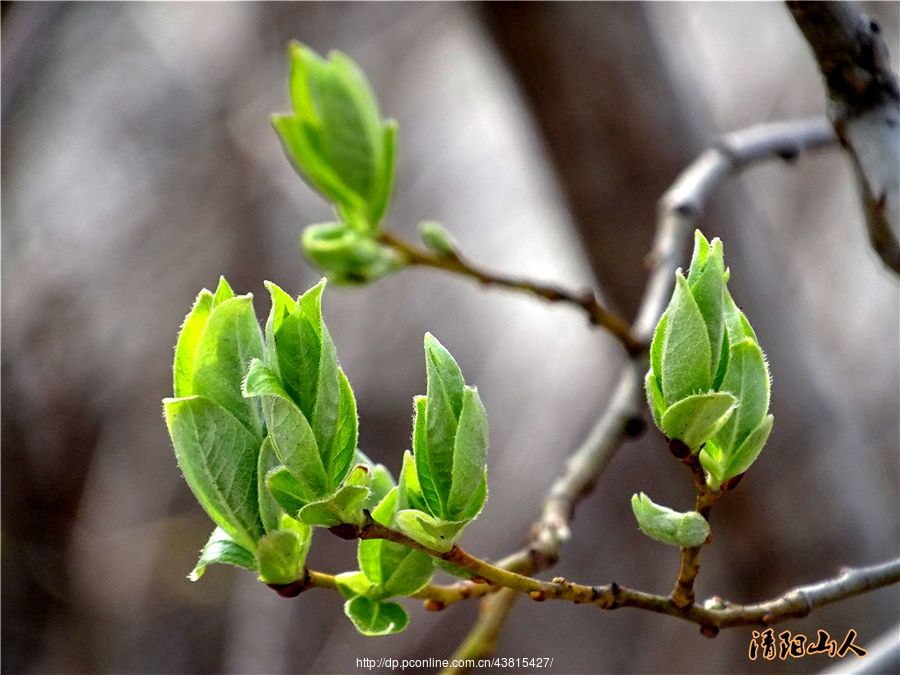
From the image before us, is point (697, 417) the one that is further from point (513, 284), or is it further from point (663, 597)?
point (513, 284)

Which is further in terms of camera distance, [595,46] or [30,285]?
[30,285]

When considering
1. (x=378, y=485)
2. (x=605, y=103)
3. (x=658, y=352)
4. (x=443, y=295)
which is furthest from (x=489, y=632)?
(x=443, y=295)

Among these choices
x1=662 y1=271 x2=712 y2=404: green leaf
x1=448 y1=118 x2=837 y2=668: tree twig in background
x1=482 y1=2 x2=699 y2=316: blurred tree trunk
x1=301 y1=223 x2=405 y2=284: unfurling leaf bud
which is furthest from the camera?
x1=482 y1=2 x2=699 y2=316: blurred tree trunk

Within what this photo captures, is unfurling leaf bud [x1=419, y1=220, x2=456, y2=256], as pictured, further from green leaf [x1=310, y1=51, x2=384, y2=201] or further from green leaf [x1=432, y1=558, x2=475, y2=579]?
green leaf [x1=432, y1=558, x2=475, y2=579]

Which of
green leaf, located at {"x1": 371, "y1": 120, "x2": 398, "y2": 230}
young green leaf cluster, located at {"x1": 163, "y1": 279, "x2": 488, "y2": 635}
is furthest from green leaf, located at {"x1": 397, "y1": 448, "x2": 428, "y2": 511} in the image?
green leaf, located at {"x1": 371, "y1": 120, "x2": 398, "y2": 230}

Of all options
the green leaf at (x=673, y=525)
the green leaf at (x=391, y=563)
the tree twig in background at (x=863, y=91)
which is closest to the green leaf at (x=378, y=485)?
the green leaf at (x=391, y=563)

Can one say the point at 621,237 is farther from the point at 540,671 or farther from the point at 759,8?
the point at 759,8

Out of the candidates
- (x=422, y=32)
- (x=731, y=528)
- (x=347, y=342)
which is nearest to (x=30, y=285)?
(x=347, y=342)
